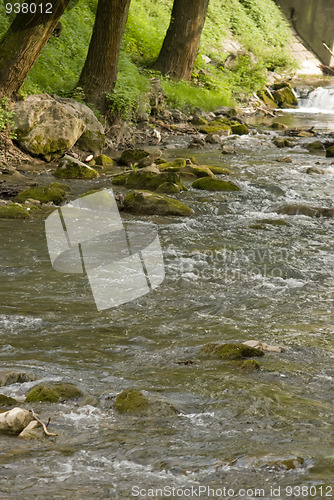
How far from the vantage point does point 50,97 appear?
12.8 meters

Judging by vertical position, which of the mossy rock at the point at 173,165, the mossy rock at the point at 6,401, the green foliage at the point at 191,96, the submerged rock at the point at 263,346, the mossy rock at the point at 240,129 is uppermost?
the green foliage at the point at 191,96

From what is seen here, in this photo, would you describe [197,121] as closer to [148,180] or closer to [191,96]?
[191,96]

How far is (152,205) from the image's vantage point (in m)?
9.61

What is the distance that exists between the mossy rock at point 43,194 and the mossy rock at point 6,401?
5.93m

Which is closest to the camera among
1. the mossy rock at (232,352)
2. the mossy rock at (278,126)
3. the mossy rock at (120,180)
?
the mossy rock at (232,352)

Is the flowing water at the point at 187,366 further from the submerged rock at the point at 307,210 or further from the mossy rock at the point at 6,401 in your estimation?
the submerged rock at the point at 307,210

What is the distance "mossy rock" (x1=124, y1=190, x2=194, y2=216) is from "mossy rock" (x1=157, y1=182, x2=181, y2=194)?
3.46 feet

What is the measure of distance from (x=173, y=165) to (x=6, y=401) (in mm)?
9128

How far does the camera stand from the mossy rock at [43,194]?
9582 millimetres

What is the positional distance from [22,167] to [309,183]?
17.0 feet

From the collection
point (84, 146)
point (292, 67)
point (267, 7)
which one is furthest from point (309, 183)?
point (267, 7)

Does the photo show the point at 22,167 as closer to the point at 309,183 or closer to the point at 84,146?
the point at 84,146

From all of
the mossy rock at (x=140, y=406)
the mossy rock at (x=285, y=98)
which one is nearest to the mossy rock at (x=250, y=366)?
the mossy rock at (x=140, y=406)

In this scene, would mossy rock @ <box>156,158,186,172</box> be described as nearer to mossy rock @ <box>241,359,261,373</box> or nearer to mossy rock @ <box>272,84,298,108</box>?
mossy rock @ <box>241,359,261,373</box>
